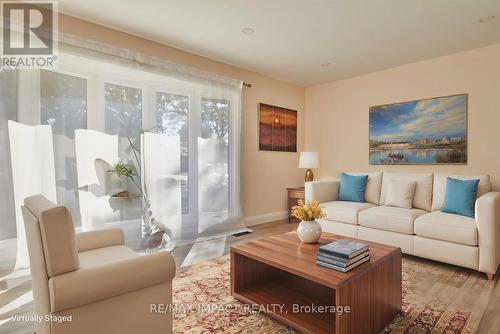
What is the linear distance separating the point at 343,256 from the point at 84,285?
1.34 meters

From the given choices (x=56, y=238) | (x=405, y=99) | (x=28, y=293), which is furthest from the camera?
(x=405, y=99)

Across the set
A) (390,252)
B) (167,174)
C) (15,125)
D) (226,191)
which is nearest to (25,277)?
(15,125)

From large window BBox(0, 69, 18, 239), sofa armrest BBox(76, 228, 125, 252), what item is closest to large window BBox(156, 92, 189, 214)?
large window BBox(0, 69, 18, 239)

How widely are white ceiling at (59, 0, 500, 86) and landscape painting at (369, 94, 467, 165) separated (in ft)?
2.20

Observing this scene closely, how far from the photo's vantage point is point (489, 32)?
2.98 m

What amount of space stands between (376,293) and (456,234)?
148 cm

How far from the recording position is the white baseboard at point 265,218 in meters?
4.32

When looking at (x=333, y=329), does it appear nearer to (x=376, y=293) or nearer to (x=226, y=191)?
(x=376, y=293)

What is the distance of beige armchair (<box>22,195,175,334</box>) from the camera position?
3.84ft

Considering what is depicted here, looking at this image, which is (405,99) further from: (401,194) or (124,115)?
(124,115)

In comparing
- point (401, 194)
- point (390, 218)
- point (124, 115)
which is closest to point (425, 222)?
point (390, 218)

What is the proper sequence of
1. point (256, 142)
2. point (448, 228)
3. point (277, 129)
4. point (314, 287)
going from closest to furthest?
1. point (314, 287)
2. point (448, 228)
3. point (256, 142)
4. point (277, 129)

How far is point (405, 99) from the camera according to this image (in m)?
3.98

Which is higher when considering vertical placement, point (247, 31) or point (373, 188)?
point (247, 31)
